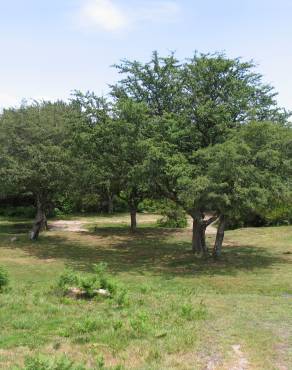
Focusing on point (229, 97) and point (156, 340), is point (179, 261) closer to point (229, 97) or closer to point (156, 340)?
point (229, 97)

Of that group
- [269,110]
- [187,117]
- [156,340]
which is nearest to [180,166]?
[187,117]

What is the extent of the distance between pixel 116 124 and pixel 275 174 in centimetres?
678

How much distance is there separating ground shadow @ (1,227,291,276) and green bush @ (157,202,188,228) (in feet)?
3.88

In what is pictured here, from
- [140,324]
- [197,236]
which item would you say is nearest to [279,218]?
[197,236]

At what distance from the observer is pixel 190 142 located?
68.6 ft

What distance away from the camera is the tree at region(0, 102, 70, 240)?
2496 centimetres

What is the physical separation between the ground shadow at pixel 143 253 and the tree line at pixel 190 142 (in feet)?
4.91

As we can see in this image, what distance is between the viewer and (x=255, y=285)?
616 inches

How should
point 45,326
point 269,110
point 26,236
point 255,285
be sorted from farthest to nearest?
point 26,236 < point 269,110 < point 255,285 < point 45,326

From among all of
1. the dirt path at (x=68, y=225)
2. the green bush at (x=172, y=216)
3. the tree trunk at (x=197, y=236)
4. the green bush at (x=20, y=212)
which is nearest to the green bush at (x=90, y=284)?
the tree trunk at (x=197, y=236)

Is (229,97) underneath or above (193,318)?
above

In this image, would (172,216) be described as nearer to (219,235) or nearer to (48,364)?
(219,235)

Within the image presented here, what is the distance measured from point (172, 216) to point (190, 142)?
11428mm

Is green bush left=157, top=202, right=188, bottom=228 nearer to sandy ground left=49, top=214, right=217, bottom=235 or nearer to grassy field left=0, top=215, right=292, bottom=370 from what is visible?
sandy ground left=49, top=214, right=217, bottom=235
